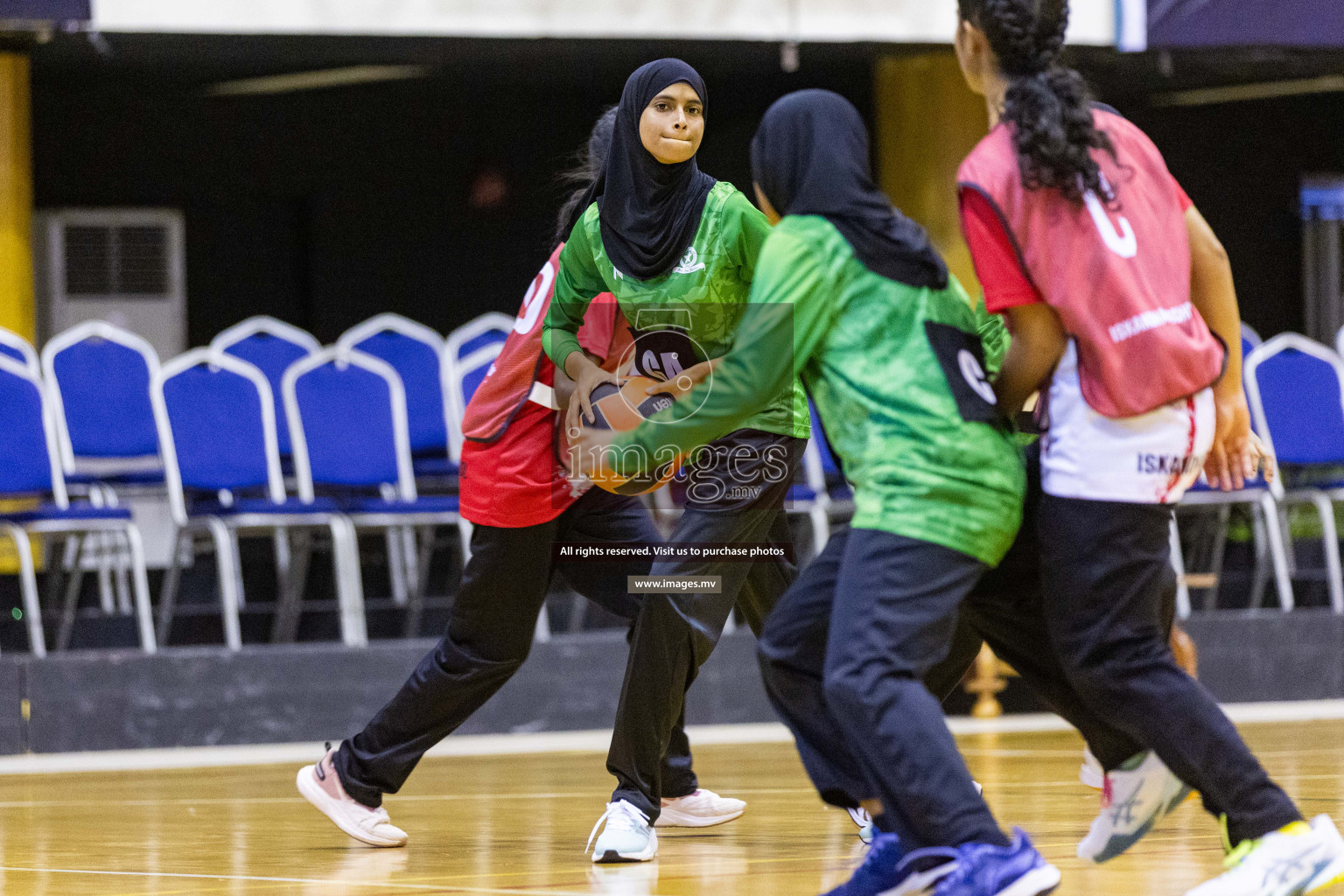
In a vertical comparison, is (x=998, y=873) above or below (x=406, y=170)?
below

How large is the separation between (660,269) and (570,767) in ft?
6.72

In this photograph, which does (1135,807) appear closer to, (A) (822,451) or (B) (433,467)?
(A) (822,451)

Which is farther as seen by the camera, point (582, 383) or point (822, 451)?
point (822, 451)

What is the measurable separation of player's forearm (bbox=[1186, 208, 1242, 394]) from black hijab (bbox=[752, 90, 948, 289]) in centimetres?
39

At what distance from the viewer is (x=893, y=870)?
233 cm

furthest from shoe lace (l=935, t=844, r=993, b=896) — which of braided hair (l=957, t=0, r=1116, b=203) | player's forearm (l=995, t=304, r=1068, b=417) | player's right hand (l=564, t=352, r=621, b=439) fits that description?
player's right hand (l=564, t=352, r=621, b=439)

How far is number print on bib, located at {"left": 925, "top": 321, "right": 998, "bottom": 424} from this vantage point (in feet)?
7.39

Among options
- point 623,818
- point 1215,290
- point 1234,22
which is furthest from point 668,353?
point 1234,22

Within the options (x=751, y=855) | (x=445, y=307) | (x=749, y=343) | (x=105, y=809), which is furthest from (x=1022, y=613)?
(x=445, y=307)

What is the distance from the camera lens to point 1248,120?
10.6 meters

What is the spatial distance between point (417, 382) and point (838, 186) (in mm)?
4544

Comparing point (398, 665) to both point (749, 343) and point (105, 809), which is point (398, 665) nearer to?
point (105, 809)

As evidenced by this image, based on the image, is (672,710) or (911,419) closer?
(911,419)

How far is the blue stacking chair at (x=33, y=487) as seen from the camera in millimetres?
5473
